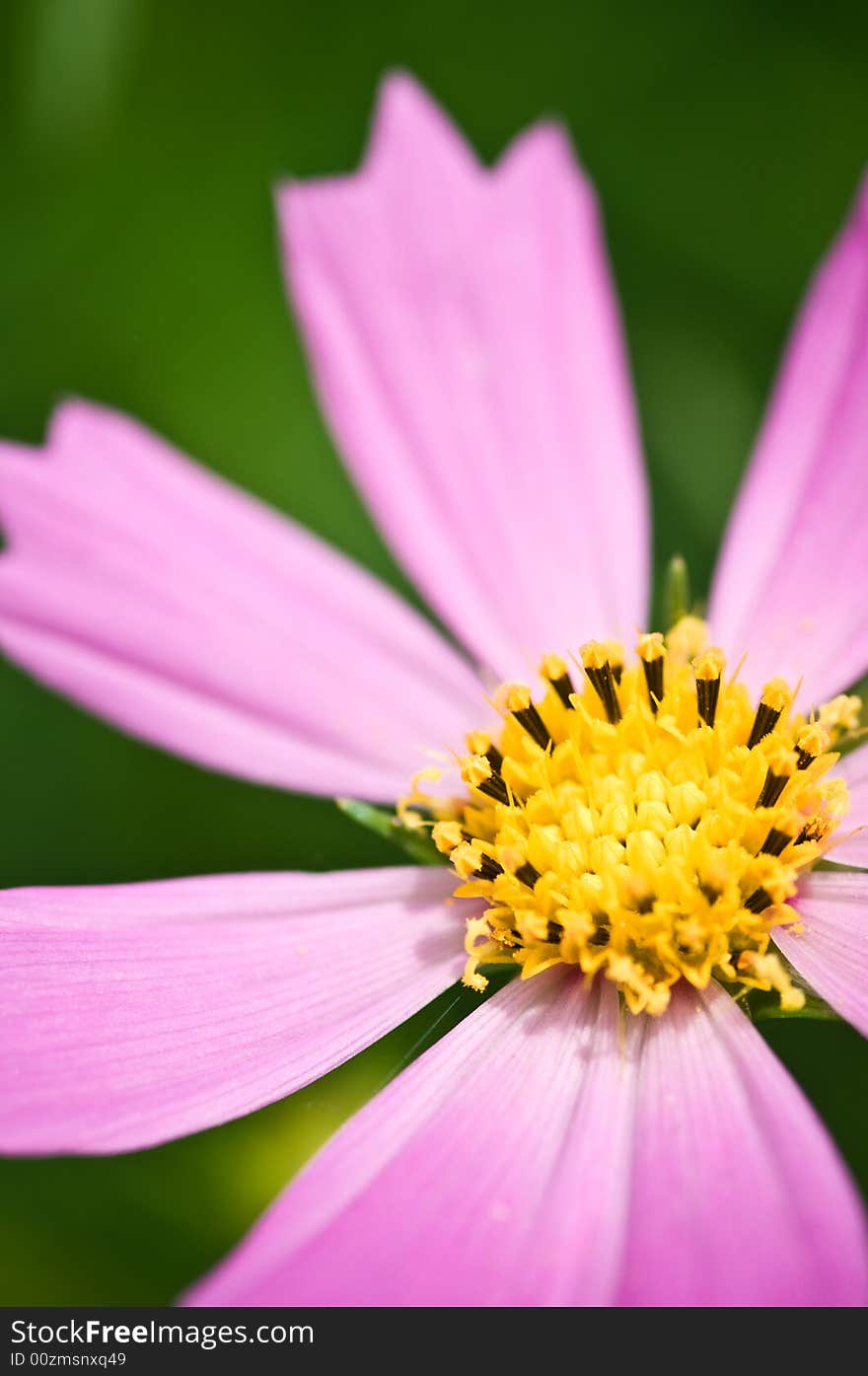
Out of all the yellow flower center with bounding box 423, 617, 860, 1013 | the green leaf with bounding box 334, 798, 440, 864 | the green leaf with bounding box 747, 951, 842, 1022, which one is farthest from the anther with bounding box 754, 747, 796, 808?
the green leaf with bounding box 334, 798, 440, 864

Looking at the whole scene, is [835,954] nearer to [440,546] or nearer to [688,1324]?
[688,1324]

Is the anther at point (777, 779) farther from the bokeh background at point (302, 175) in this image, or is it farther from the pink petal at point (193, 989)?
the bokeh background at point (302, 175)

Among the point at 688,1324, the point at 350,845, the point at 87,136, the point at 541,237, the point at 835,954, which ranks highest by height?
the point at 87,136

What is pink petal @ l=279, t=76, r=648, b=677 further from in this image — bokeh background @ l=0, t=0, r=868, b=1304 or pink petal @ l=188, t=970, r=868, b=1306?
pink petal @ l=188, t=970, r=868, b=1306

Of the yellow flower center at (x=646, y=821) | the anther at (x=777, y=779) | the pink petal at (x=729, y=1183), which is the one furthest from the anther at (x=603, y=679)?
the pink petal at (x=729, y=1183)

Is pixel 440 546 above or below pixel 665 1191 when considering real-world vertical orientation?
above

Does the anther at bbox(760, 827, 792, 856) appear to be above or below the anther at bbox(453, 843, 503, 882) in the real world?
below

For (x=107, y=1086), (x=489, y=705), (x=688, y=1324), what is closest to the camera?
(x=688, y=1324)

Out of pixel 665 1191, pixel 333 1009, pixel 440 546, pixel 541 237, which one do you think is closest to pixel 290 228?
pixel 541 237
